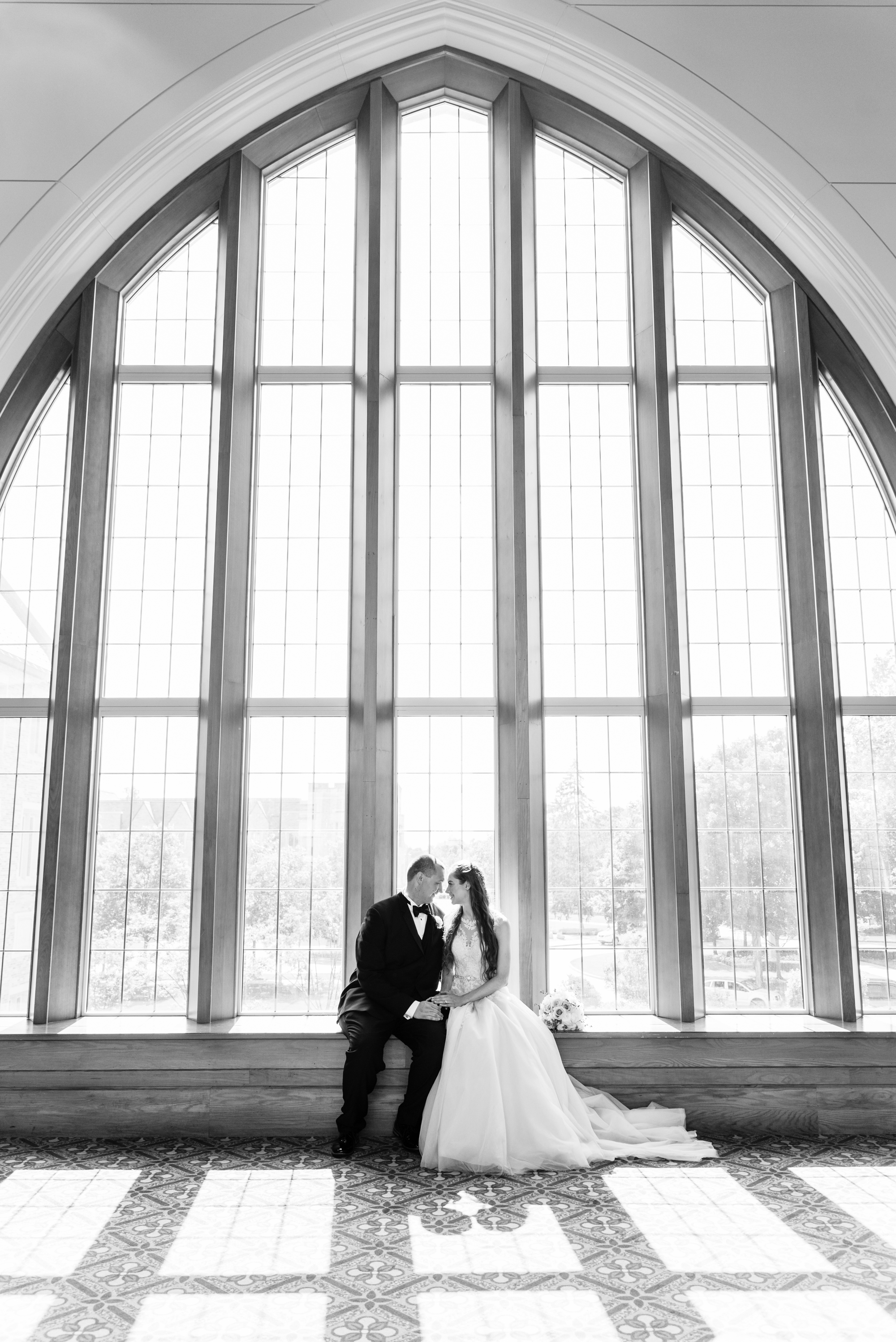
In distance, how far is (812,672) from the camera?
19.6 feet

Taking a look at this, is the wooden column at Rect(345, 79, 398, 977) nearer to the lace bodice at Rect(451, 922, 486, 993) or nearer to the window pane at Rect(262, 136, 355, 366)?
the window pane at Rect(262, 136, 355, 366)

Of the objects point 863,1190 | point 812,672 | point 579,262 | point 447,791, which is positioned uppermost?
point 579,262

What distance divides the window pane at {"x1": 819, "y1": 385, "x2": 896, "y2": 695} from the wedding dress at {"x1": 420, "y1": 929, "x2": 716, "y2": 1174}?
120 inches

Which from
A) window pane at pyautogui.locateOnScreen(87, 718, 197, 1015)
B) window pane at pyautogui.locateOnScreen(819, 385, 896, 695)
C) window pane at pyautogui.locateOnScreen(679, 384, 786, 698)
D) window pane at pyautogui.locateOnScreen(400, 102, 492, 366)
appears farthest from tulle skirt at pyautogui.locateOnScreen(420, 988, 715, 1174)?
window pane at pyautogui.locateOnScreen(400, 102, 492, 366)

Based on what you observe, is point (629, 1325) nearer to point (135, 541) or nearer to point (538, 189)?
point (135, 541)

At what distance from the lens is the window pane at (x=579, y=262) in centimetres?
657

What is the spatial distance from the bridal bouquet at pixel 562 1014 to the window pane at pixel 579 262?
4.26 metres

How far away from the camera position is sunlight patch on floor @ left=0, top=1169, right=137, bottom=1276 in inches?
138

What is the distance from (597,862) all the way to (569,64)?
5.45m

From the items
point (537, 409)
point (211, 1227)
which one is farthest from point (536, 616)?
point (211, 1227)

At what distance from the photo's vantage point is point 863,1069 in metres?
5.19

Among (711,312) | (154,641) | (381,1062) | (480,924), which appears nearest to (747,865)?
(480,924)

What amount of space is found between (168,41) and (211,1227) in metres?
6.92

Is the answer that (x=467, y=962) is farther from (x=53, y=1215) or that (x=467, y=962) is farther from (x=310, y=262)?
(x=310, y=262)
